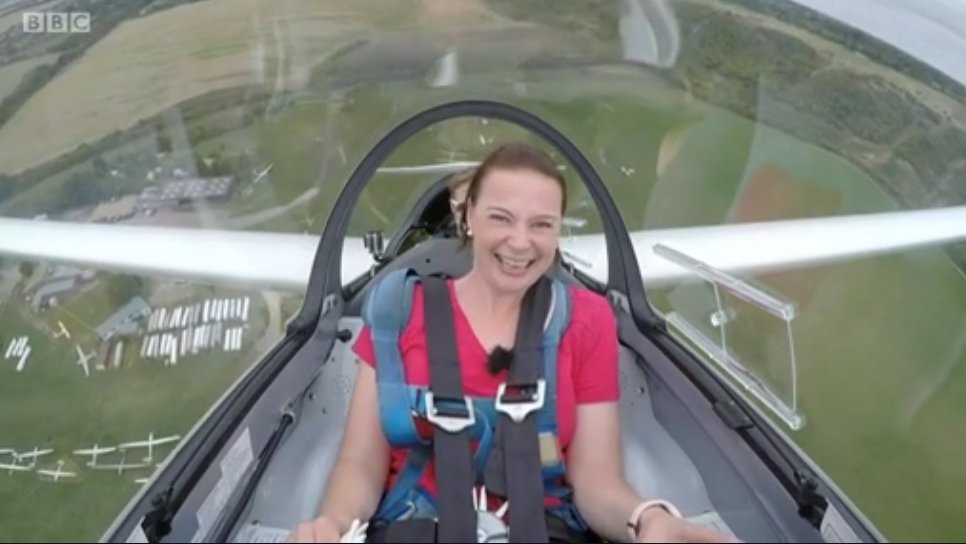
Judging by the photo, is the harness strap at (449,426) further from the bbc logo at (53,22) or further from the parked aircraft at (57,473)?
the bbc logo at (53,22)

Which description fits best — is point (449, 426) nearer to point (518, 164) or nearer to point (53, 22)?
point (518, 164)

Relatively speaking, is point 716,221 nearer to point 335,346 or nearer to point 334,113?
point 334,113

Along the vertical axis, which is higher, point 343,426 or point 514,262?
point 514,262

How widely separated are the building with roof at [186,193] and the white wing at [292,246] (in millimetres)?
746

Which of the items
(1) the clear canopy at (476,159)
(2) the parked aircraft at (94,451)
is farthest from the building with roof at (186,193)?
(2) the parked aircraft at (94,451)

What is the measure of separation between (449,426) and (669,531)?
1.04 feet

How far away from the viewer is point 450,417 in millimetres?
1267

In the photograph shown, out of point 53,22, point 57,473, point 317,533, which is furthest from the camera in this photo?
point 53,22

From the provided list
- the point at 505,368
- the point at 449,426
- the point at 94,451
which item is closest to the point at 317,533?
the point at 449,426

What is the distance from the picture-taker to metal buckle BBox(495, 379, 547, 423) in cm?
128

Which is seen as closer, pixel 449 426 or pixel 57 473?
pixel 449 426

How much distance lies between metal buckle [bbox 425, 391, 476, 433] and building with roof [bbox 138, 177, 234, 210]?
2.99 meters

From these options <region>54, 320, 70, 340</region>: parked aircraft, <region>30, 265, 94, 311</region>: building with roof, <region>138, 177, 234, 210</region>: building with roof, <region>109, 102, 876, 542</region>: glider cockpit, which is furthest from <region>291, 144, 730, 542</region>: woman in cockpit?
<region>138, 177, 234, 210</region>: building with roof

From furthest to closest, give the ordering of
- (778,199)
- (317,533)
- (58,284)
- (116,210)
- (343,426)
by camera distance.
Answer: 1. (778,199)
2. (116,210)
3. (58,284)
4. (343,426)
5. (317,533)
